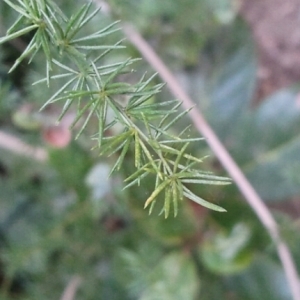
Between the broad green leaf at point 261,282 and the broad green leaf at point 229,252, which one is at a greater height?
the broad green leaf at point 229,252

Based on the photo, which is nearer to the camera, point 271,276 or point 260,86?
point 271,276

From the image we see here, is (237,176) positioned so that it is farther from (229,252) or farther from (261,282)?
(261,282)

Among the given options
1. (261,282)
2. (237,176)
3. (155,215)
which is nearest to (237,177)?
(237,176)

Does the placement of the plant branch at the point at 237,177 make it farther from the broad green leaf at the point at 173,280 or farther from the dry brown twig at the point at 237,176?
the broad green leaf at the point at 173,280

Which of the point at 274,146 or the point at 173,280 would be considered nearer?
the point at 173,280

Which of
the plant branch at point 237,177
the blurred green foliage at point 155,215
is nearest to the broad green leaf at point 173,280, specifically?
the blurred green foliage at point 155,215

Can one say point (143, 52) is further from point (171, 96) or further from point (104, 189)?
point (104, 189)

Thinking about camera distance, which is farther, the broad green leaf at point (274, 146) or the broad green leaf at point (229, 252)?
the broad green leaf at point (274, 146)

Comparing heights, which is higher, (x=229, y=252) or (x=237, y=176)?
(x=237, y=176)

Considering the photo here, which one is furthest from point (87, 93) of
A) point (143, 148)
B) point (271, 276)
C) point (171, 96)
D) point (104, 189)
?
point (271, 276)
